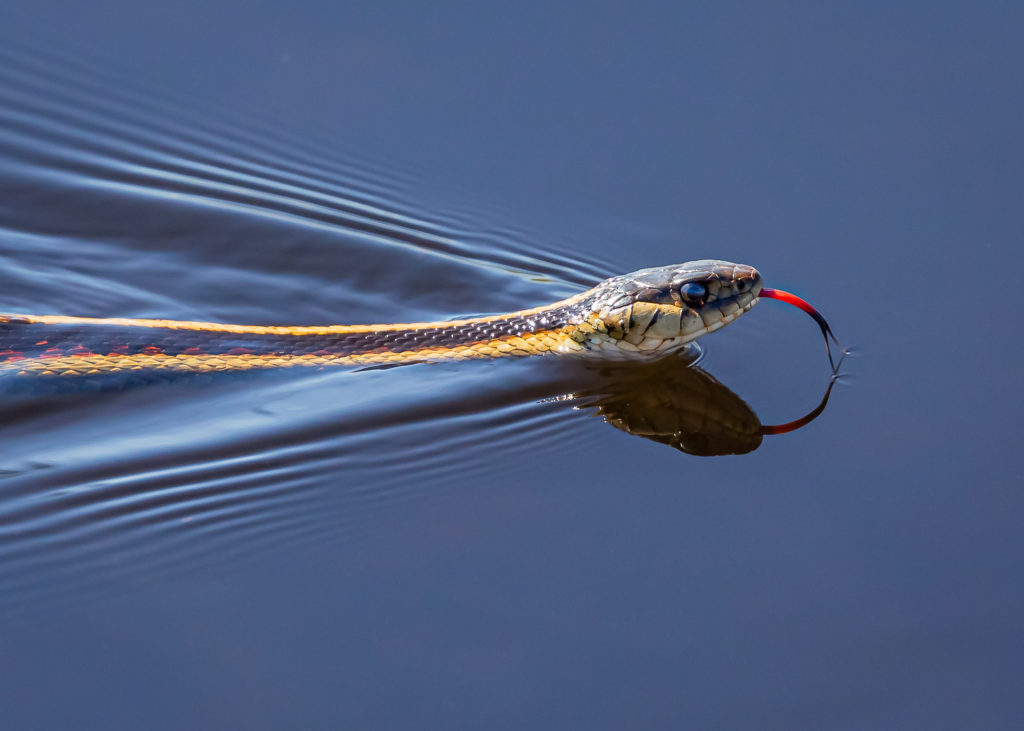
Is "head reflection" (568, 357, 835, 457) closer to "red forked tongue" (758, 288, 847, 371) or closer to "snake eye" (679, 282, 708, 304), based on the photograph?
"red forked tongue" (758, 288, 847, 371)

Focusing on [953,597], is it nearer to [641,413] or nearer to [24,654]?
[641,413]

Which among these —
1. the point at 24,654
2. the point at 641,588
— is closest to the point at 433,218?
the point at 641,588

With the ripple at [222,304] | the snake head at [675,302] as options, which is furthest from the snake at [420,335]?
the ripple at [222,304]

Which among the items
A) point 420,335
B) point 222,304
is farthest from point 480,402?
point 222,304

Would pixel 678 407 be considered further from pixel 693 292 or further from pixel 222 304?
pixel 222 304

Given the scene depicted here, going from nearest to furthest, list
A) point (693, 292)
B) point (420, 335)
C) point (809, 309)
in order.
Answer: point (809, 309)
point (693, 292)
point (420, 335)

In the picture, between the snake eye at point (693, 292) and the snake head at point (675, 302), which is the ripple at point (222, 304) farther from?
the snake eye at point (693, 292)
